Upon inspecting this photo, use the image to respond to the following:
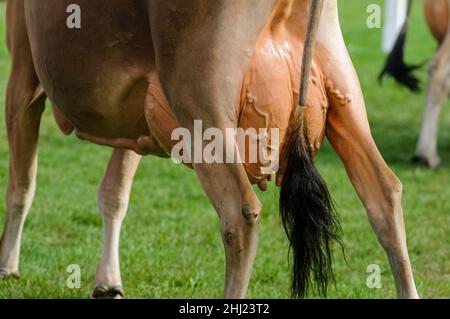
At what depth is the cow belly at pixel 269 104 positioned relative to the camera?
438cm

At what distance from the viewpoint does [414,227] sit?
26.5 feet

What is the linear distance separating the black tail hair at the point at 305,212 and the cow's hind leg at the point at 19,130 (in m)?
1.91

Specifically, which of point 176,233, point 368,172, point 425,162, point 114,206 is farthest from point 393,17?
point 368,172

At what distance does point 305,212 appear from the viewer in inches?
173

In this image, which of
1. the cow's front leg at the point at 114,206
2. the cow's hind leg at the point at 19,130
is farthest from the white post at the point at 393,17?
the cow's hind leg at the point at 19,130

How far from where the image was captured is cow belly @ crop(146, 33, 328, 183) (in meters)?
4.38

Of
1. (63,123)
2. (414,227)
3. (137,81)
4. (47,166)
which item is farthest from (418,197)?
(137,81)

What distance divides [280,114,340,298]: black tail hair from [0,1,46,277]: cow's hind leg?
75.3 inches

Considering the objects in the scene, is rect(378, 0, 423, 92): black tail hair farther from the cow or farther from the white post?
the white post

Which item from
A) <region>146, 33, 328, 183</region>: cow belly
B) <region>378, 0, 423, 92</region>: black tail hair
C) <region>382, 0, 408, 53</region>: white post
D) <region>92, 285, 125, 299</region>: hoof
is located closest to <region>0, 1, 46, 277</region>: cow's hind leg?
<region>92, 285, 125, 299</region>: hoof

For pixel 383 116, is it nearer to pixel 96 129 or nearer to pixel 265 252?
pixel 265 252

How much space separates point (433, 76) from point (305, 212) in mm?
6741

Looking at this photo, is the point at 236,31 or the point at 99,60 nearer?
the point at 236,31

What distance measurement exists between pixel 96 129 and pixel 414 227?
3704 mm
